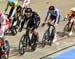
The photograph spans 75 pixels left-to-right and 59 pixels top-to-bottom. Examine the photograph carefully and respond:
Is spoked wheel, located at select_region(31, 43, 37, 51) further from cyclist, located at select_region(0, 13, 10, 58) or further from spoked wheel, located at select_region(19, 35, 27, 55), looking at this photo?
cyclist, located at select_region(0, 13, 10, 58)

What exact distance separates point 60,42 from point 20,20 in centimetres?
263

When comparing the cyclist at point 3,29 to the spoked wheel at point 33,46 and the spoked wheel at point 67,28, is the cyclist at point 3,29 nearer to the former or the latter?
the spoked wheel at point 33,46

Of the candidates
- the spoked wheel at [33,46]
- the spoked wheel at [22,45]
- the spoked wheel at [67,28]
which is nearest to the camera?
the spoked wheel at [22,45]

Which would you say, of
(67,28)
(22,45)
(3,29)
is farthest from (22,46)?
(67,28)

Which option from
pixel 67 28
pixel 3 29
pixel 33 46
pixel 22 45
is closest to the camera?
pixel 3 29

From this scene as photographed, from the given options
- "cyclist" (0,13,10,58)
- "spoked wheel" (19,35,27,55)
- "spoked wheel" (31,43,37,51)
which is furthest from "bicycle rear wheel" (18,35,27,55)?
"cyclist" (0,13,10,58)

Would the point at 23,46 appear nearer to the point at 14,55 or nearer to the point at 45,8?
the point at 14,55

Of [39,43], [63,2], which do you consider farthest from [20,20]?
[63,2]

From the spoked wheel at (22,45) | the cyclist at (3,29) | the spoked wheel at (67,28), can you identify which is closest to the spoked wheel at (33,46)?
the spoked wheel at (22,45)

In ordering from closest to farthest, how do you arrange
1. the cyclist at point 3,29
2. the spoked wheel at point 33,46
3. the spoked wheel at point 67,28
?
the cyclist at point 3,29 < the spoked wheel at point 33,46 < the spoked wheel at point 67,28

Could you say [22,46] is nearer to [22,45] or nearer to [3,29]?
[22,45]

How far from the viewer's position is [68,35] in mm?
19297

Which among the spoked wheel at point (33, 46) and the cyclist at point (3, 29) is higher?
the cyclist at point (3, 29)

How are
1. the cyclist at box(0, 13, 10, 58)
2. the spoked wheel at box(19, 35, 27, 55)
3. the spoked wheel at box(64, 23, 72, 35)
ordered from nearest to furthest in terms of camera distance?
the cyclist at box(0, 13, 10, 58) → the spoked wheel at box(19, 35, 27, 55) → the spoked wheel at box(64, 23, 72, 35)
